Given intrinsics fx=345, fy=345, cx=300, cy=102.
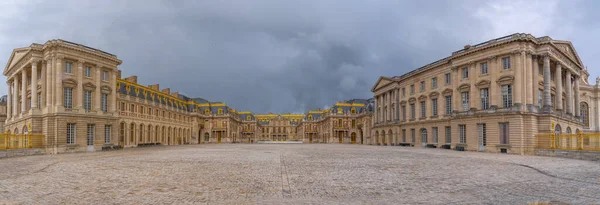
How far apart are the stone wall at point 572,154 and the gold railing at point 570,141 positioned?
2.93 ft

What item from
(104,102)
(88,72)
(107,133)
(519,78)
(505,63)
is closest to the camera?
(519,78)

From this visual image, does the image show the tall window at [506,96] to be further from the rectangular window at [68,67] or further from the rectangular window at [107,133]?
the rectangular window at [68,67]

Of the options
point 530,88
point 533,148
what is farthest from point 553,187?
point 530,88

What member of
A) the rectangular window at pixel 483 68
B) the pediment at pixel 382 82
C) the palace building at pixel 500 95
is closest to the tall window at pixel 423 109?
the palace building at pixel 500 95

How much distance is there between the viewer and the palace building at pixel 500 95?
3259cm

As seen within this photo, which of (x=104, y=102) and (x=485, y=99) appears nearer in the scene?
(x=485, y=99)

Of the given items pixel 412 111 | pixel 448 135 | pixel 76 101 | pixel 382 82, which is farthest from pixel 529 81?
pixel 76 101

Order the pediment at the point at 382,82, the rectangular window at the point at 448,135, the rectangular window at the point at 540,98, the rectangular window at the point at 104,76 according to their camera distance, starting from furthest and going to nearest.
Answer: the pediment at the point at 382,82 < the rectangular window at the point at 448,135 < the rectangular window at the point at 104,76 < the rectangular window at the point at 540,98

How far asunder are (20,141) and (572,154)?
146ft

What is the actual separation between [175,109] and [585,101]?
75.1m

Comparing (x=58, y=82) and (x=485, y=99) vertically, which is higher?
(x=58, y=82)

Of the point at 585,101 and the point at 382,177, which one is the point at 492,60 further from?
the point at 585,101

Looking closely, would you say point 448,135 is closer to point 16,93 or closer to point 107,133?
point 107,133

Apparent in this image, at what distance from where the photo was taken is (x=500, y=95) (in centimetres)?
3450
